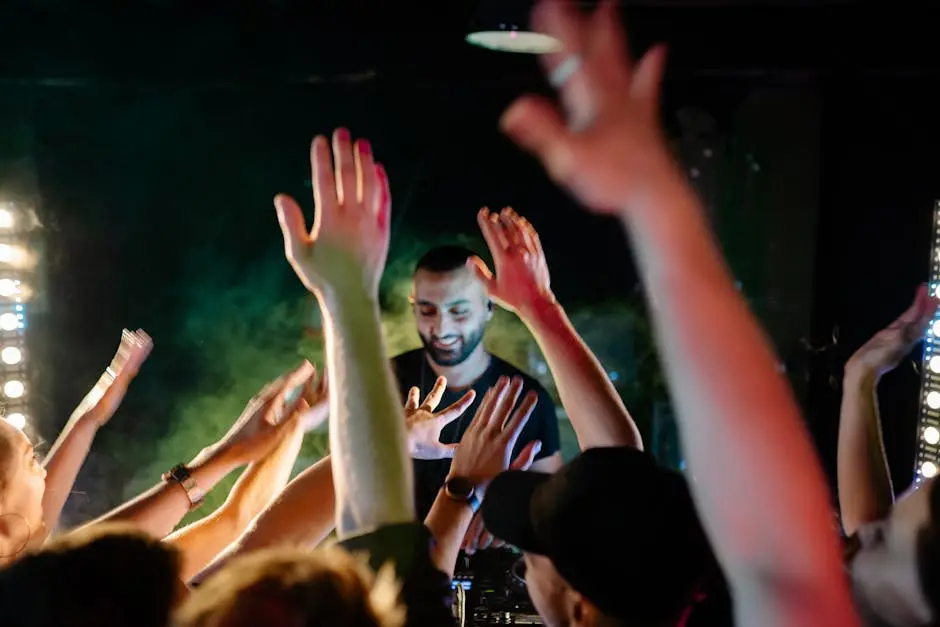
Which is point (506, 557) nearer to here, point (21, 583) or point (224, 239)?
point (224, 239)

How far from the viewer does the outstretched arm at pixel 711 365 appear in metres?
0.58

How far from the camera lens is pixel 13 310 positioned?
8.90 ft

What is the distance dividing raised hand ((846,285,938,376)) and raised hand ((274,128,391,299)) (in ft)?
5.04

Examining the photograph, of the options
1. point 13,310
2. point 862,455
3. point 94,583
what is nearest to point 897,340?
point 862,455

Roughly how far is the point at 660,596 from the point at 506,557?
1835 mm

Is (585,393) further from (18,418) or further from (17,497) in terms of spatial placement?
(18,418)

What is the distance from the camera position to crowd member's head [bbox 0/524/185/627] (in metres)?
0.95

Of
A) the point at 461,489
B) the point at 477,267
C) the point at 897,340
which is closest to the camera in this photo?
the point at 461,489

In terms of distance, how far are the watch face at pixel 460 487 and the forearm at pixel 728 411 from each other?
0.92 m

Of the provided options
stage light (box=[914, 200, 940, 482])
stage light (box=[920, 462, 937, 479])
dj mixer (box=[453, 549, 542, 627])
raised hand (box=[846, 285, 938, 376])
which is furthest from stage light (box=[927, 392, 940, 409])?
dj mixer (box=[453, 549, 542, 627])

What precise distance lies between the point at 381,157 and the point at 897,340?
171 centimetres

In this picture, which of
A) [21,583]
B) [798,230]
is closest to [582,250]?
[798,230]

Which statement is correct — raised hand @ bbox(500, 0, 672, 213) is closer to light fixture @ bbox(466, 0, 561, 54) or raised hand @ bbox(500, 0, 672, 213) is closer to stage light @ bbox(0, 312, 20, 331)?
light fixture @ bbox(466, 0, 561, 54)

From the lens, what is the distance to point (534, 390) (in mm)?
2691
